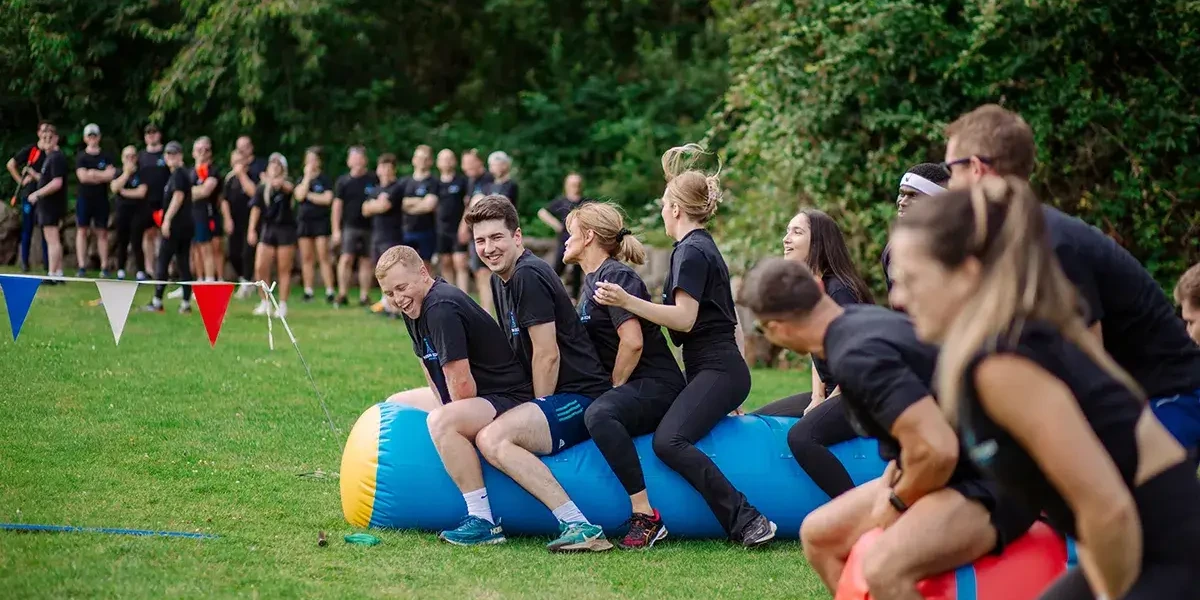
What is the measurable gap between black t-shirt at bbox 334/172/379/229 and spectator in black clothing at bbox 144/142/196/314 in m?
2.03

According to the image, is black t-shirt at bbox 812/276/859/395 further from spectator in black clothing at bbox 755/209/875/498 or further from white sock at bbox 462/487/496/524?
white sock at bbox 462/487/496/524

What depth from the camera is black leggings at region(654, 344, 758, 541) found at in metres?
6.23

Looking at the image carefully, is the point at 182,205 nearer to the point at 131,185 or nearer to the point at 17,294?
the point at 131,185

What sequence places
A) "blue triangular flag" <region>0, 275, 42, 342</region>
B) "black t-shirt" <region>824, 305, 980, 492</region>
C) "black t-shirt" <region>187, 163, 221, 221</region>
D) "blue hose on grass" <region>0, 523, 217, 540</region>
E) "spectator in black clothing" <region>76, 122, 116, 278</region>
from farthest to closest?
"spectator in black clothing" <region>76, 122, 116, 278</region> → "black t-shirt" <region>187, 163, 221, 221</region> → "blue triangular flag" <region>0, 275, 42, 342</region> → "blue hose on grass" <region>0, 523, 217, 540</region> → "black t-shirt" <region>824, 305, 980, 492</region>

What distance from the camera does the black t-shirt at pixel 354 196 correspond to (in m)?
16.8

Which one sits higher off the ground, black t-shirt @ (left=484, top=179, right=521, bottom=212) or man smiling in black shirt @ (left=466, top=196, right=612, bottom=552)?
black t-shirt @ (left=484, top=179, right=521, bottom=212)

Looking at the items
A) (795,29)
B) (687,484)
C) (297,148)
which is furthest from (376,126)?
(687,484)

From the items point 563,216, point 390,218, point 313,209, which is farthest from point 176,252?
point 563,216

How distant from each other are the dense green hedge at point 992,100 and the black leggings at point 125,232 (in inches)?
329

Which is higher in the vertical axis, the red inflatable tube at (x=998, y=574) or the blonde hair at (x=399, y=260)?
the blonde hair at (x=399, y=260)

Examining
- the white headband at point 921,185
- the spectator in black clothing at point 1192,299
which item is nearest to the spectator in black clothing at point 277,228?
the white headband at point 921,185

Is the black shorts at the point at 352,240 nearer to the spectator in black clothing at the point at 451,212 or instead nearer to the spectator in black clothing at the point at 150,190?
the spectator in black clothing at the point at 451,212

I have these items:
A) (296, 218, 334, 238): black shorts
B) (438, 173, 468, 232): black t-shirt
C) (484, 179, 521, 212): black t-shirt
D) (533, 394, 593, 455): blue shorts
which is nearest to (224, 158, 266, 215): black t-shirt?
(296, 218, 334, 238): black shorts

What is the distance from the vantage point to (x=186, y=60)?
20.5m
